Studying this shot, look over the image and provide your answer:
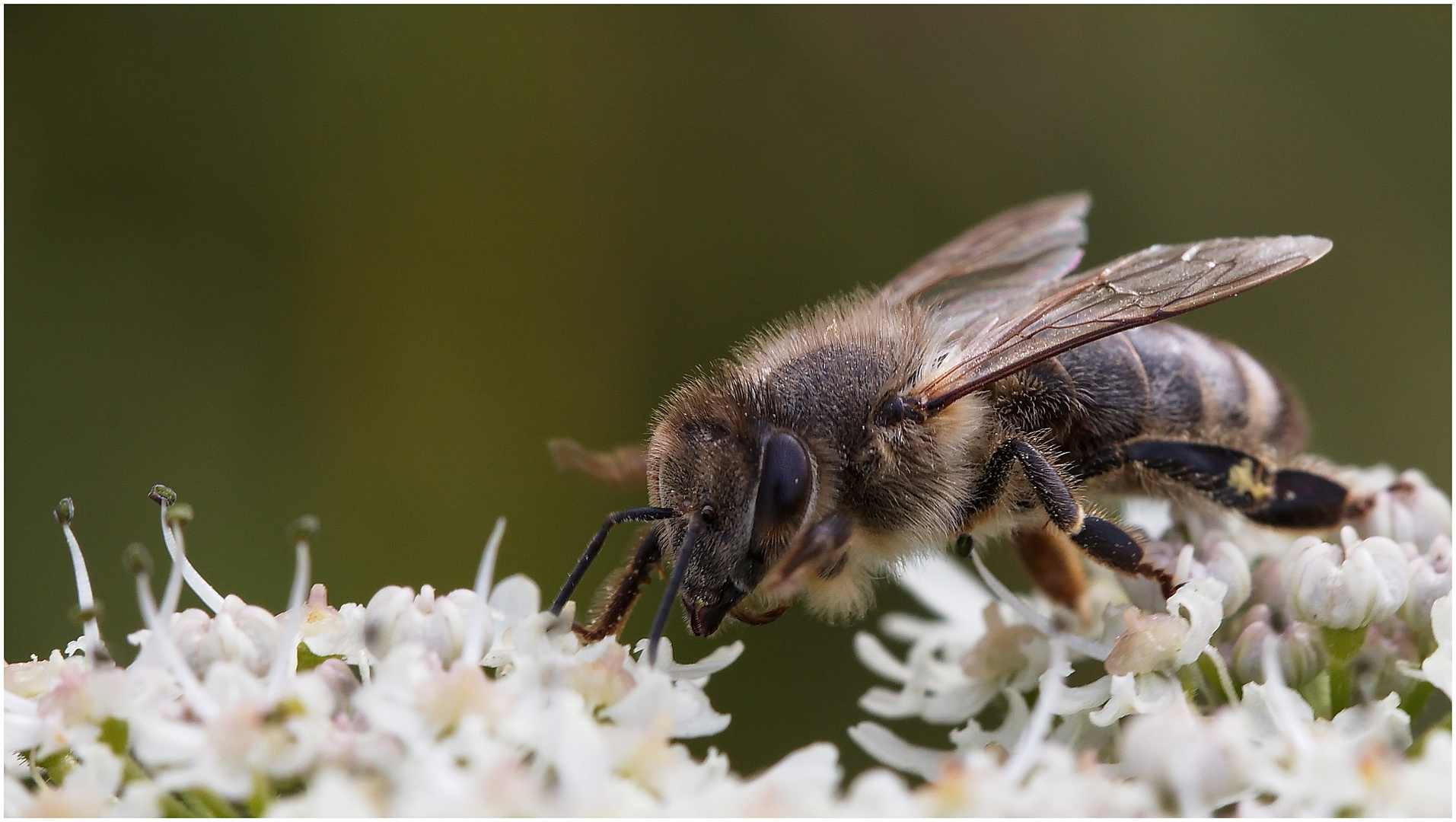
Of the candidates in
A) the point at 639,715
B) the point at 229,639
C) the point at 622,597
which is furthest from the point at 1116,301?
the point at 229,639

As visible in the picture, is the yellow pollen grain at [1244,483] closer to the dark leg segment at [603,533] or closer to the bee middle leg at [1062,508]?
the bee middle leg at [1062,508]

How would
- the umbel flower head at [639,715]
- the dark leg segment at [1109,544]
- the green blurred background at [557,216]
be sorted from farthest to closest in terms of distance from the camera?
the green blurred background at [557,216] < the dark leg segment at [1109,544] < the umbel flower head at [639,715]

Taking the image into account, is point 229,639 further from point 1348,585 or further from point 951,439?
point 1348,585

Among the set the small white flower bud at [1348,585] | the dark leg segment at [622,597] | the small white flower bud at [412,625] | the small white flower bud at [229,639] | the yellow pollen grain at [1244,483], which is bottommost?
the small white flower bud at [1348,585]

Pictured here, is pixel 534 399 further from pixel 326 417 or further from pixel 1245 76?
pixel 1245 76

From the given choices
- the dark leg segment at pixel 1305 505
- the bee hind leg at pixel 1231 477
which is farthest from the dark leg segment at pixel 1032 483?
the dark leg segment at pixel 1305 505

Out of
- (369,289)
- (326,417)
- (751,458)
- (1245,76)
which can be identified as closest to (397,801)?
(751,458)
